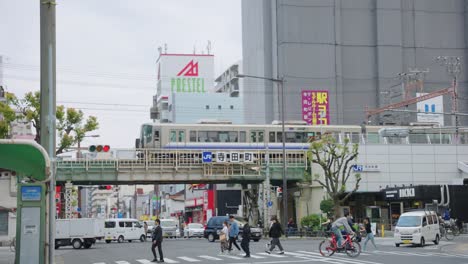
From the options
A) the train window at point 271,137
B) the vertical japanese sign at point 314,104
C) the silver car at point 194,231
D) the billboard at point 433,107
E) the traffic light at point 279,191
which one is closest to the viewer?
the train window at point 271,137

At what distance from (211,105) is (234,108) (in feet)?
14.3

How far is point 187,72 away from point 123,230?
81547 millimetres

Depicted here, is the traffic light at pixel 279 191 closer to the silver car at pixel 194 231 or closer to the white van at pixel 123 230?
the silver car at pixel 194 231

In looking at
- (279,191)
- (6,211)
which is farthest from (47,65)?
(279,191)

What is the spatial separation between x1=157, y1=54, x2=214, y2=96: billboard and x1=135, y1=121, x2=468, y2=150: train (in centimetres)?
7154

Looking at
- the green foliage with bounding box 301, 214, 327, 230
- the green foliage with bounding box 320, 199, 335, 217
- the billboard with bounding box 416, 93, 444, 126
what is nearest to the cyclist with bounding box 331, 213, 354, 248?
the green foliage with bounding box 320, 199, 335, 217

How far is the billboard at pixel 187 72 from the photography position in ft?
438

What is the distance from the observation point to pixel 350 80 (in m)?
95.2

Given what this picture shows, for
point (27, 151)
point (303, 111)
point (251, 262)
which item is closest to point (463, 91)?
point (303, 111)

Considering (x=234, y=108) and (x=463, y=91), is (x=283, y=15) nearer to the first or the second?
(x=463, y=91)

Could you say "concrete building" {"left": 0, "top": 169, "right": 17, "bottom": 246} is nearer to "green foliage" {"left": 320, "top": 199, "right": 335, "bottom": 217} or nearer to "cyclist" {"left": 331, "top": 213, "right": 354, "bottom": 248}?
"green foliage" {"left": 320, "top": 199, "right": 335, "bottom": 217}

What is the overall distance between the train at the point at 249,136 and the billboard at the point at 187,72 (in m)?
71.5

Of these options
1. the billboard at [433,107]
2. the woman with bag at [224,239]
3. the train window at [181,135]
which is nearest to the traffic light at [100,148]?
the woman with bag at [224,239]

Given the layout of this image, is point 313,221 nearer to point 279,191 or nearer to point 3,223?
point 279,191
